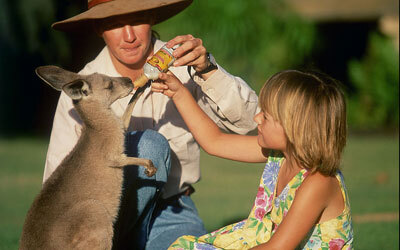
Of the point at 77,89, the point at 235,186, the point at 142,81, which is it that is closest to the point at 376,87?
the point at 235,186

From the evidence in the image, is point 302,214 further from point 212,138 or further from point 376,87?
point 376,87

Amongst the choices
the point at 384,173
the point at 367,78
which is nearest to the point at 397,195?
the point at 384,173

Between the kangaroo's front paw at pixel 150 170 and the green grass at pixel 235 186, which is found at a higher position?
the kangaroo's front paw at pixel 150 170

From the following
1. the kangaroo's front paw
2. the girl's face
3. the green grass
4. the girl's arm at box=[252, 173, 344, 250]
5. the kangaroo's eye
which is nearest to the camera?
the girl's arm at box=[252, 173, 344, 250]

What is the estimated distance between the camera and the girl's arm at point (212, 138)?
3406 mm

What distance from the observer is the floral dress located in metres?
2.88

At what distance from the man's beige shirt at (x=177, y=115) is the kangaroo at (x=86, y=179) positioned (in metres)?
0.31

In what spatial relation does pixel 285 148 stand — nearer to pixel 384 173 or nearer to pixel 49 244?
pixel 49 244

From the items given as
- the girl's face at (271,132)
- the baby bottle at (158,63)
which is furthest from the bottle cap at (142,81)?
the girl's face at (271,132)

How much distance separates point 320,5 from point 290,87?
10.9 metres

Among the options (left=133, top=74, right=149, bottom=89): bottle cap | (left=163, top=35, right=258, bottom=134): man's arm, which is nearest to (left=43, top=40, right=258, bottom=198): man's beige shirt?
(left=163, top=35, right=258, bottom=134): man's arm

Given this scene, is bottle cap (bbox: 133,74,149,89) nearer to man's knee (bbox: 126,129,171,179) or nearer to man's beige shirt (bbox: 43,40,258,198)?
man's knee (bbox: 126,129,171,179)

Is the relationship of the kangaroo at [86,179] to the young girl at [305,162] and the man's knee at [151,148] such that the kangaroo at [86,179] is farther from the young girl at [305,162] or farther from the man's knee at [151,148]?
the young girl at [305,162]

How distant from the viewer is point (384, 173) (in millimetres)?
8062
